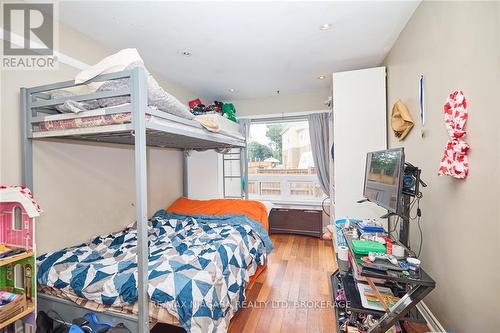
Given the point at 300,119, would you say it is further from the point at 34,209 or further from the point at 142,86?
the point at 34,209

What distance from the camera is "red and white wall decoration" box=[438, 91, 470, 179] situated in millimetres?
1279

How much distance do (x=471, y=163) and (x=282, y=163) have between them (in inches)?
124

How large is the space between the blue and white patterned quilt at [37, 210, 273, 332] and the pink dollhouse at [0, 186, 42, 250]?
265 mm

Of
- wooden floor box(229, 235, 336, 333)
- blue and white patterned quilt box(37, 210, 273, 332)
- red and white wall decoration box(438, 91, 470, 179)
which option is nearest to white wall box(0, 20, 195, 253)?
blue and white patterned quilt box(37, 210, 273, 332)

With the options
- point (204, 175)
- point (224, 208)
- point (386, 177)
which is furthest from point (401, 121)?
point (204, 175)

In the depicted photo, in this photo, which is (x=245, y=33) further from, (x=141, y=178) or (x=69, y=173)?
(x=69, y=173)

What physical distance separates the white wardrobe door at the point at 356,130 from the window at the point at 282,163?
1.44 m

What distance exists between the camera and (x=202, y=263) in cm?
160

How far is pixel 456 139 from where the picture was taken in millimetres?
1325

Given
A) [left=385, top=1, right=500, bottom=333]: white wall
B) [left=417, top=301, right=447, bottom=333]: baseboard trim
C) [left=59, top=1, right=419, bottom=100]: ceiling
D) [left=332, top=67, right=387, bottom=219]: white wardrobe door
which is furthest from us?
[left=332, top=67, right=387, bottom=219]: white wardrobe door

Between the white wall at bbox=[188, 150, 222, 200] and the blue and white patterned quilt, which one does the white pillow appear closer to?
the blue and white patterned quilt

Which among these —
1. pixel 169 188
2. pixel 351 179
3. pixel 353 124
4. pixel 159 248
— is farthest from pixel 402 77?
pixel 169 188

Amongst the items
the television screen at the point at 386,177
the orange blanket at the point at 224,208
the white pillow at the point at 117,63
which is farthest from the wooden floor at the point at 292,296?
the white pillow at the point at 117,63

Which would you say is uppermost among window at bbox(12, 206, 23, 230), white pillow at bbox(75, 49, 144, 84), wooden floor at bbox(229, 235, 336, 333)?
white pillow at bbox(75, 49, 144, 84)
